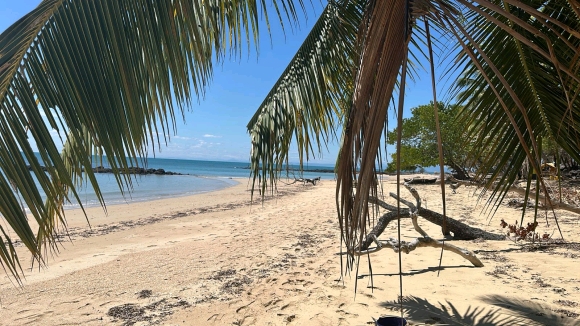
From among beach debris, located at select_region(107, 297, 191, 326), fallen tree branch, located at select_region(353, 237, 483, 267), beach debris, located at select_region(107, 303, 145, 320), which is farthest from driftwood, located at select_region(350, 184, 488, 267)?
beach debris, located at select_region(107, 303, 145, 320)

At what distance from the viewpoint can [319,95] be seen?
3.13m

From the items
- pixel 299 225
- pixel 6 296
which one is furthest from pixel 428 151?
pixel 6 296

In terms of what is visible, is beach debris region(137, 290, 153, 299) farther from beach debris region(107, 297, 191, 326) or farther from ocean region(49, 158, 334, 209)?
ocean region(49, 158, 334, 209)

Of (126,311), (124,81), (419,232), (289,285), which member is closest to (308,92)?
(124,81)

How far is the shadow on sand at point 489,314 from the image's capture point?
124 inches

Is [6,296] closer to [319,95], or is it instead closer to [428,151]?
[319,95]

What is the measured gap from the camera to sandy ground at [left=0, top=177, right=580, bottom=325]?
11.9ft

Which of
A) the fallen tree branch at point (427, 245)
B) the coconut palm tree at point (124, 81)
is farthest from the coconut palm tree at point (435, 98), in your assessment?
the fallen tree branch at point (427, 245)

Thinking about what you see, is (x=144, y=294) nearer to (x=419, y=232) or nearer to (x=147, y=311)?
(x=147, y=311)

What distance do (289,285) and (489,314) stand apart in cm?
228

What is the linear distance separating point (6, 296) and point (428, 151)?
32.4ft

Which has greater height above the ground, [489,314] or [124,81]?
[124,81]

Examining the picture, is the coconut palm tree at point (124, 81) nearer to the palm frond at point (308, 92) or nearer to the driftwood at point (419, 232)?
the palm frond at point (308, 92)

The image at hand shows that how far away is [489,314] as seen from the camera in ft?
10.9
